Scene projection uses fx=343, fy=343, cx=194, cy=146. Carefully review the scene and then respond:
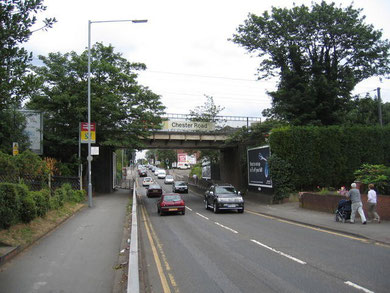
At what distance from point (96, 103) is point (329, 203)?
65.7 ft

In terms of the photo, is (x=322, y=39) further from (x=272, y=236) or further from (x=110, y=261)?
(x=110, y=261)

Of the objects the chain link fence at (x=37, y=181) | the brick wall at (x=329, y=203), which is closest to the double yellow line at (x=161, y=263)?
the chain link fence at (x=37, y=181)

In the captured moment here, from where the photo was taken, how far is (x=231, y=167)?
40812 mm

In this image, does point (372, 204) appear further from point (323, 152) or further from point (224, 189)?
point (323, 152)

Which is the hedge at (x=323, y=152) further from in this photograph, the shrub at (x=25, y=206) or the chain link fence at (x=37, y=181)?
the shrub at (x=25, y=206)

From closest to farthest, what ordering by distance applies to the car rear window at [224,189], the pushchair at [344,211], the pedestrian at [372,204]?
the pedestrian at [372,204] → the pushchair at [344,211] → the car rear window at [224,189]

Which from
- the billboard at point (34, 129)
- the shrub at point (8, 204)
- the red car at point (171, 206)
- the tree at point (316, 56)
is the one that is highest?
the tree at point (316, 56)

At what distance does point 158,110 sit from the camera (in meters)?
32.9

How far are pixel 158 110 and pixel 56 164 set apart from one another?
10.5m

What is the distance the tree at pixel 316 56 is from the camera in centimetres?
3397

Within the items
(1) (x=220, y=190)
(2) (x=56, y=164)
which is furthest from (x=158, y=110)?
(1) (x=220, y=190)

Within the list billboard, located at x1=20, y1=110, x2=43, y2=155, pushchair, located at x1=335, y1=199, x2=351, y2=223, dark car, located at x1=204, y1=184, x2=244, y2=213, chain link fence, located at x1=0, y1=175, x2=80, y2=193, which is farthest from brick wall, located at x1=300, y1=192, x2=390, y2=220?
billboard, located at x1=20, y1=110, x2=43, y2=155

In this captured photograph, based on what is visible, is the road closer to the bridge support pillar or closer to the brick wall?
the brick wall

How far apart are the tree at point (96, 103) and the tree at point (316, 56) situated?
13.1 m
